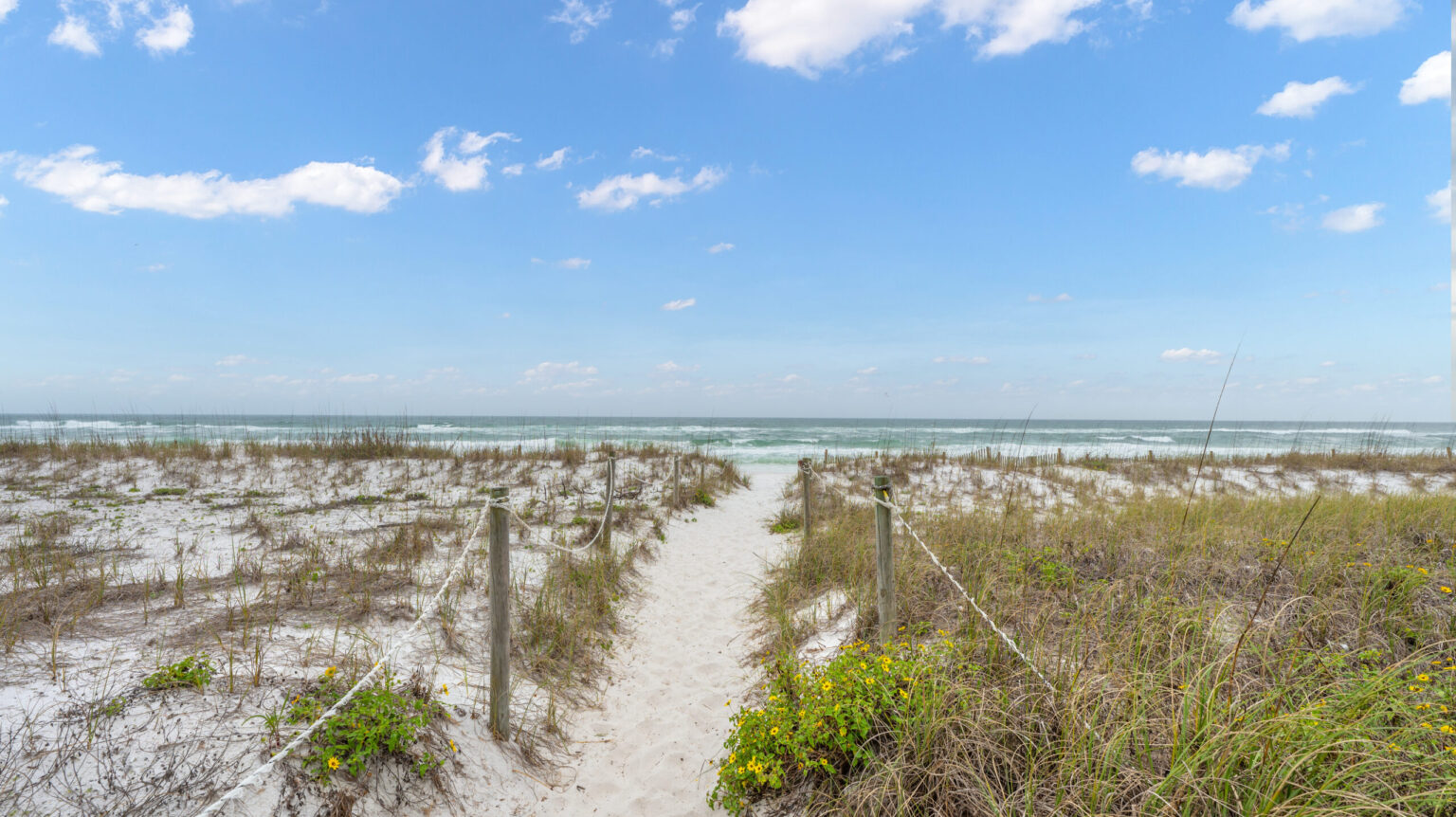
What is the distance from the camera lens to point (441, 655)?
4.28m

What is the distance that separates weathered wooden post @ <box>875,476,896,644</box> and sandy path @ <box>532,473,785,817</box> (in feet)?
4.11

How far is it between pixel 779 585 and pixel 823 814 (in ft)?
11.8

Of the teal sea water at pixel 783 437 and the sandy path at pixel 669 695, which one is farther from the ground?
the teal sea water at pixel 783 437

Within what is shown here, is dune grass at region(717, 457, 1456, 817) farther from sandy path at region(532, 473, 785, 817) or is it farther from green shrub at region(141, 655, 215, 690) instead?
green shrub at region(141, 655, 215, 690)

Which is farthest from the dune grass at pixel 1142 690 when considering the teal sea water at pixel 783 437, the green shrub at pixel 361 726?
the teal sea water at pixel 783 437

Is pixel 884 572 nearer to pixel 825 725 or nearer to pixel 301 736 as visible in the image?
pixel 825 725

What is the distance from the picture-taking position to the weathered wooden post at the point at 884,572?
155 inches

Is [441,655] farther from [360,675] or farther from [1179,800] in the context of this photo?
[1179,800]

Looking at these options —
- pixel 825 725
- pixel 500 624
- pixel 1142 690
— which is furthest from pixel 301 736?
pixel 1142 690

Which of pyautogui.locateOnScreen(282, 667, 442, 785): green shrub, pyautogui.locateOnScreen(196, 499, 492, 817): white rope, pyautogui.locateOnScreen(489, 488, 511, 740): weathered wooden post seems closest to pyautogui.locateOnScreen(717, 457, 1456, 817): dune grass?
pyautogui.locateOnScreen(489, 488, 511, 740): weathered wooden post

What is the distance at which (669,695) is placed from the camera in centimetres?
457

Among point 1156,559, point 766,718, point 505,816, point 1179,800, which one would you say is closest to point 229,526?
point 505,816

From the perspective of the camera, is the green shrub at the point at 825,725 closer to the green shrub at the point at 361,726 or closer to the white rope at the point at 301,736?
the green shrub at the point at 361,726

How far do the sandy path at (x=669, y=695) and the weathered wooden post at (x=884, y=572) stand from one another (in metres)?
1.25
